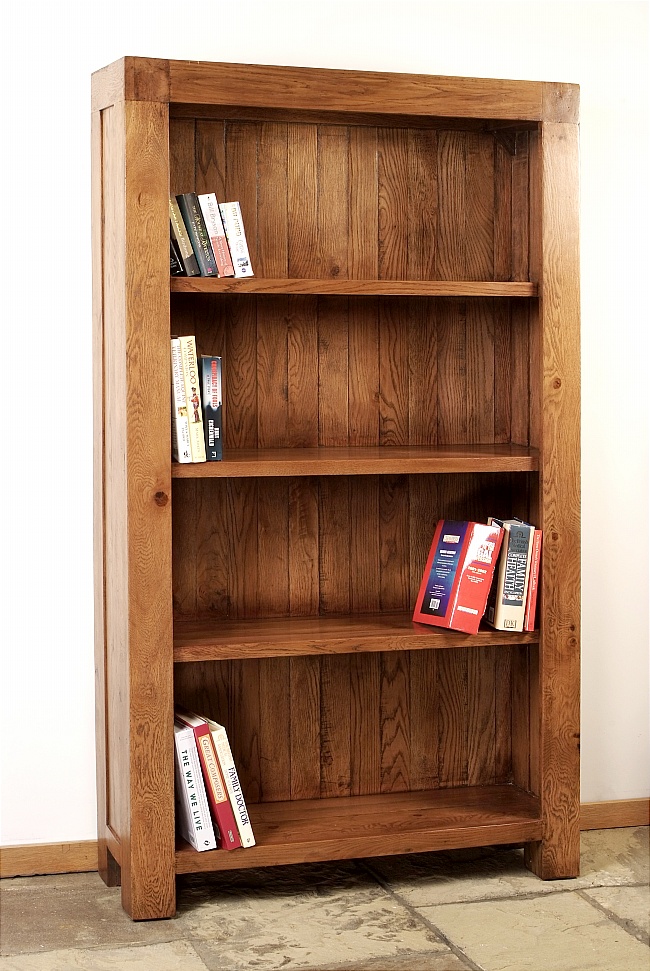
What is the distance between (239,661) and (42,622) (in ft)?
1.64

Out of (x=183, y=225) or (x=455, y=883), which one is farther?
(x=455, y=883)

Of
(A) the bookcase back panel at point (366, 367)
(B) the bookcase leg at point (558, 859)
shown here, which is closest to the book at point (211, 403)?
(A) the bookcase back panel at point (366, 367)

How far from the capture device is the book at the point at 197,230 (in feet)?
8.52

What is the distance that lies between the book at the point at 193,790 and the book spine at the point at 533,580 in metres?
0.85

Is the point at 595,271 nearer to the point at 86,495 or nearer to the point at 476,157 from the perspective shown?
the point at 476,157

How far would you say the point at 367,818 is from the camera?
2836 mm

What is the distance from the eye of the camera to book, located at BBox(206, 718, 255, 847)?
265 centimetres

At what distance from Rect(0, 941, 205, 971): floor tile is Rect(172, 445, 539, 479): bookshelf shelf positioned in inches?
40.2

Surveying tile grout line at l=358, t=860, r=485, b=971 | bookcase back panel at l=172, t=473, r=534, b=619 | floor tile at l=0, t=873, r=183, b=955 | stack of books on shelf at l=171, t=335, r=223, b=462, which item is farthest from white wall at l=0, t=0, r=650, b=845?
tile grout line at l=358, t=860, r=485, b=971

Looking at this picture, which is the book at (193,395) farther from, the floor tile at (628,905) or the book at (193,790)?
the floor tile at (628,905)

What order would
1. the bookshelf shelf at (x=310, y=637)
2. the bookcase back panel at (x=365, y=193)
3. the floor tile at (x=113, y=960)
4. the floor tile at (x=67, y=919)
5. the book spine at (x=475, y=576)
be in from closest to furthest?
the floor tile at (x=113, y=960) → the floor tile at (x=67, y=919) → the bookshelf shelf at (x=310, y=637) → the book spine at (x=475, y=576) → the bookcase back panel at (x=365, y=193)

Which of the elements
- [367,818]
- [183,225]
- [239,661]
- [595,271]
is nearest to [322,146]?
[183,225]

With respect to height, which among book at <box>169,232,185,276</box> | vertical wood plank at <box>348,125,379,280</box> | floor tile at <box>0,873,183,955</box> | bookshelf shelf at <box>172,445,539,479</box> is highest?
vertical wood plank at <box>348,125,379,280</box>

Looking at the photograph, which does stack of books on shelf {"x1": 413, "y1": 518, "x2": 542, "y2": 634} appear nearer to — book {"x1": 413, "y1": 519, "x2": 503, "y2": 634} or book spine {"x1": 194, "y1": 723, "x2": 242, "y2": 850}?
book {"x1": 413, "y1": 519, "x2": 503, "y2": 634}
